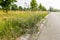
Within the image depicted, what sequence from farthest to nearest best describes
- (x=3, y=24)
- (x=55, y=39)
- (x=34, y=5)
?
(x=34, y=5), (x=55, y=39), (x=3, y=24)

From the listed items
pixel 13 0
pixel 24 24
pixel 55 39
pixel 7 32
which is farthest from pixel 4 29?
pixel 13 0

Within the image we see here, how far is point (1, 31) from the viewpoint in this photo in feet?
27.1

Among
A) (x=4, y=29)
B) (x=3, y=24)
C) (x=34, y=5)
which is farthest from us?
(x=34, y=5)

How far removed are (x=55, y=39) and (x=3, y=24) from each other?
3038 mm

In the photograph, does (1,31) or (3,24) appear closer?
(1,31)

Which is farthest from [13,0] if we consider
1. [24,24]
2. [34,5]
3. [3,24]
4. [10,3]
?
[34,5]

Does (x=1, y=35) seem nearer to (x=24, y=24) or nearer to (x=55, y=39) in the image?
(x=55, y=39)

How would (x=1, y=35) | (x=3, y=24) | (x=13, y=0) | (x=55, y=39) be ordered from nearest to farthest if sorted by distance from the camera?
(x=1, y=35) < (x=3, y=24) < (x=55, y=39) < (x=13, y=0)

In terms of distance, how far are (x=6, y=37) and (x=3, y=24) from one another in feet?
4.34

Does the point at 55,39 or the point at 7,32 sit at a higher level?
the point at 7,32

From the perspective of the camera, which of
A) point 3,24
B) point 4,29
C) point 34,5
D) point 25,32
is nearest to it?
point 4,29

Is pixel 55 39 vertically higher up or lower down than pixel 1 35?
lower down

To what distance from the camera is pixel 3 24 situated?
368 inches

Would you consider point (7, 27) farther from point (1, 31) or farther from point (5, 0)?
point (5, 0)
